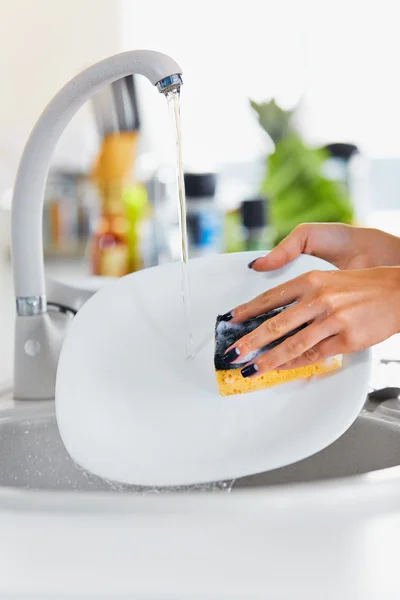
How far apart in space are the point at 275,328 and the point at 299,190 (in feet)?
6.04

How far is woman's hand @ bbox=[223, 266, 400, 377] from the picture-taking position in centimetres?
68

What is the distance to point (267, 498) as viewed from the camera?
43 cm

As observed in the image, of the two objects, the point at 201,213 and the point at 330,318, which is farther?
the point at 201,213

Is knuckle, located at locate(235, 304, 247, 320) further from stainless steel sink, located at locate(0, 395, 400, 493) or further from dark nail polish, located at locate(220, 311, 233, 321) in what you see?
stainless steel sink, located at locate(0, 395, 400, 493)

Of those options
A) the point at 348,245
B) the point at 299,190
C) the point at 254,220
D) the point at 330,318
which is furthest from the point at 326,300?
the point at 299,190

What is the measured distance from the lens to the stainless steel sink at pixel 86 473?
790 mm

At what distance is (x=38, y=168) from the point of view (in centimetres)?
80

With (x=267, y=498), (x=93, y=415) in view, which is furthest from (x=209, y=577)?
(x=93, y=415)

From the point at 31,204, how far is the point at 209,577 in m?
0.49

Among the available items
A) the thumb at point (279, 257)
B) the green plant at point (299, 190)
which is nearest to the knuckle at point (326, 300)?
the thumb at point (279, 257)

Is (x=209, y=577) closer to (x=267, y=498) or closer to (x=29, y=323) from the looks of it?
(x=267, y=498)

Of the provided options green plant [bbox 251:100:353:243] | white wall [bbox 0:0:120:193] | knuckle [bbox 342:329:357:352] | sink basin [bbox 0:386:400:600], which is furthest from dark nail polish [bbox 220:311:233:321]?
green plant [bbox 251:100:353:243]

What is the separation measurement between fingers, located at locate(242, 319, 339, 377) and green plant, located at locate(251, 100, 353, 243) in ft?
5.61

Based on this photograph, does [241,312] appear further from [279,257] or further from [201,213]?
[201,213]
